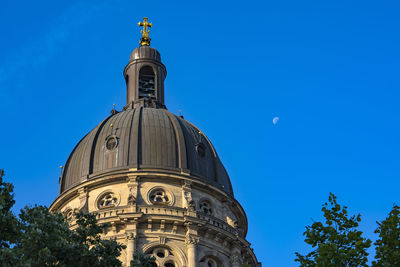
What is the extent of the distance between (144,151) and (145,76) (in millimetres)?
12807

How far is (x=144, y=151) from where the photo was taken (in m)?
61.7

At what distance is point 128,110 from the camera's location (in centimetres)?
6688

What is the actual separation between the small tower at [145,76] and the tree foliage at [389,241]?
137 feet

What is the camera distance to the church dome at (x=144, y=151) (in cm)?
6128

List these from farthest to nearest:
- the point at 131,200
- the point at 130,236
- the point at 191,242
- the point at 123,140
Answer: the point at 123,140 → the point at 131,200 → the point at 191,242 → the point at 130,236

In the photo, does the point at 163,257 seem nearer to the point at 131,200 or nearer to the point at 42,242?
the point at 131,200

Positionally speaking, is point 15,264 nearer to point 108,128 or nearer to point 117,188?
point 117,188

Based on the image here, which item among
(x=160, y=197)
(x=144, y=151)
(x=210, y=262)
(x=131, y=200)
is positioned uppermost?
(x=144, y=151)

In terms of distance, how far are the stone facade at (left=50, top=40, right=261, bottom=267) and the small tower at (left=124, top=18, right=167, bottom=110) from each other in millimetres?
3734

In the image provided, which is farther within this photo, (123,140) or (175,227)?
(123,140)

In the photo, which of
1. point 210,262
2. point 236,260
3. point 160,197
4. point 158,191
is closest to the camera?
point 210,262

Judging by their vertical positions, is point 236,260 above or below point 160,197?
below

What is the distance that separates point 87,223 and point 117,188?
94.4 feet

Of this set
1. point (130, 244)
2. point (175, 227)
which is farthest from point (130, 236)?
point (175, 227)
